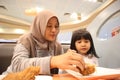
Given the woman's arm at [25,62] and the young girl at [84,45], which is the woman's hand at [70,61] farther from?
the young girl at [84,45]

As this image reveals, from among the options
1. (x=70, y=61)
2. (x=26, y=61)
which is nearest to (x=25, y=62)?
(x=26, y=61)

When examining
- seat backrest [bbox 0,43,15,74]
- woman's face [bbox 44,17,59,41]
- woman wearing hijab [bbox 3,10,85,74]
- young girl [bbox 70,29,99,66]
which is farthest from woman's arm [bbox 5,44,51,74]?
young girl [bbox 70,29,99,66]

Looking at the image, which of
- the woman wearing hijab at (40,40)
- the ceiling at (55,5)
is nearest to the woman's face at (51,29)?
the woman wearing hijab at (40,40)

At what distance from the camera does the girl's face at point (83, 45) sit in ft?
5.25

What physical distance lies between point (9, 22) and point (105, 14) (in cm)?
Answer: 680

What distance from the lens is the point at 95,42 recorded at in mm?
1731

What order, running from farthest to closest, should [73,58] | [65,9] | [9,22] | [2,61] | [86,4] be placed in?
[9,22] < [65,9] < [86,4] < [2,61] < [73,58]

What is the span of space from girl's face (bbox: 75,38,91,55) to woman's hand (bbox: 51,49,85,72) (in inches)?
33.9

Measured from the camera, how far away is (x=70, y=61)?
0.69 m

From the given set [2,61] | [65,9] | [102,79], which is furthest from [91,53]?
[65,9]

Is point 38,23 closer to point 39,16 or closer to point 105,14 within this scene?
point 39,16

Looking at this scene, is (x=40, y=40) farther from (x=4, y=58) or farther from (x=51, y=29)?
(x=4, y=58)

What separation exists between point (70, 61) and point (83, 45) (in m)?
0.92

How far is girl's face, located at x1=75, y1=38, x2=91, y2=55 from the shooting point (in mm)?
1601
